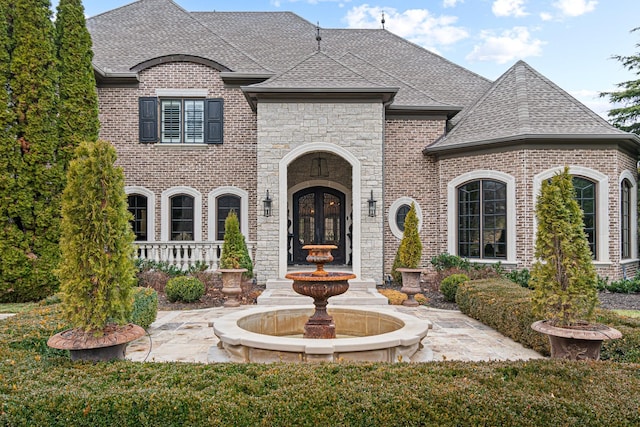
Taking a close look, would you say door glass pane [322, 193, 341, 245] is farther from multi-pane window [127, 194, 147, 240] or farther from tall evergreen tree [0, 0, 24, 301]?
tall evergreen tree [0, 0, 24, 301]

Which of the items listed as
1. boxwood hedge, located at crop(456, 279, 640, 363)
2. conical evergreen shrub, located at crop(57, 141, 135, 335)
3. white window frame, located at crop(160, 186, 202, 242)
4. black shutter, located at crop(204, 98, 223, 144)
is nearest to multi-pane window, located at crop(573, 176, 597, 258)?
boxwood hedge, located at crop(456, 279, 640, 363)

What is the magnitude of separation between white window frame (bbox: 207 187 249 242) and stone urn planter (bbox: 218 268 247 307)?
3878 millimetres

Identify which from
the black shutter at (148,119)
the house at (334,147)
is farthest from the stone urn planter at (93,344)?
the black shutter at (148,119)

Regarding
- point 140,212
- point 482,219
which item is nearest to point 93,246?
point 140,212

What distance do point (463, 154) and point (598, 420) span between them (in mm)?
10345

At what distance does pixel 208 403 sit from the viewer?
3.11 metres

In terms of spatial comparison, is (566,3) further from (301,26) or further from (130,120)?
(130,120)

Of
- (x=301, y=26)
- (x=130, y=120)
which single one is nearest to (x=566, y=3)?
(x=301, y=26)

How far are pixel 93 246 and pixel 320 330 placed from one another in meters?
2.94

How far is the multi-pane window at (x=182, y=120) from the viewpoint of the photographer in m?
13.6

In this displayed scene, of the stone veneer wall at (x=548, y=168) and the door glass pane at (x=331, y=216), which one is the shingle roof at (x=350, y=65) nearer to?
the stone veneer wall at (x=548, y=168)

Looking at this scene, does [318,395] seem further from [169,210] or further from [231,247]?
[169,210]

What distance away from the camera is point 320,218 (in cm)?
1483

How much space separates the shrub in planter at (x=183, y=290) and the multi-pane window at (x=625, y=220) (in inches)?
437
